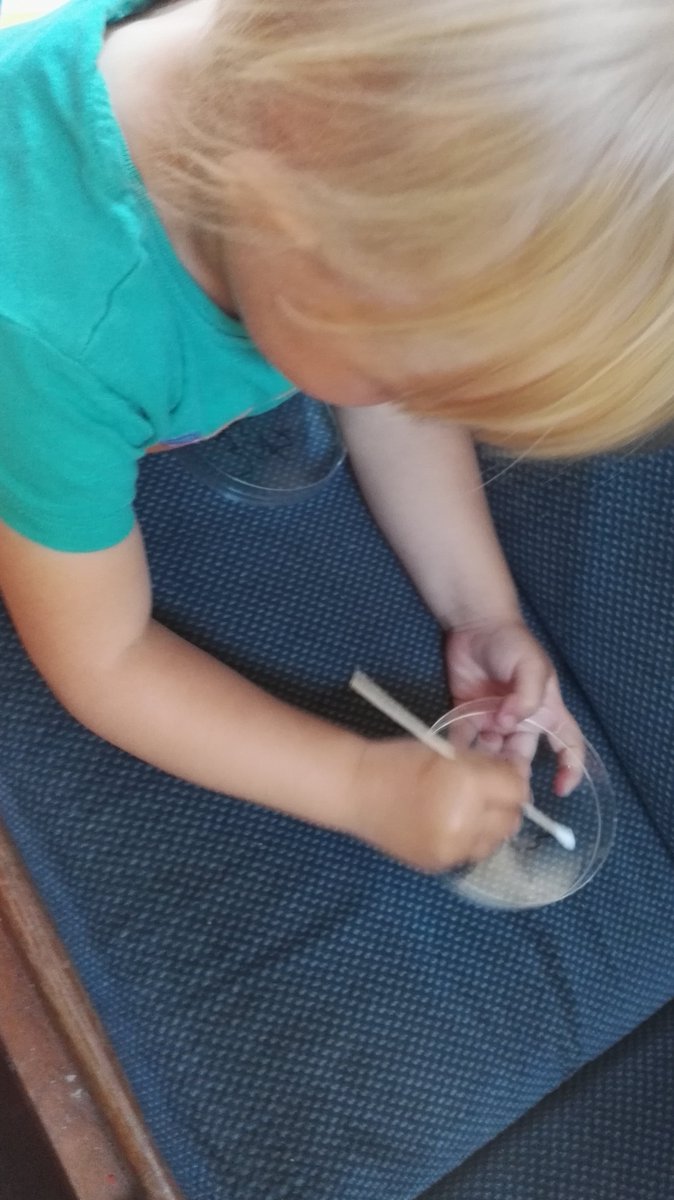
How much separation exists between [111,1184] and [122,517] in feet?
1.63

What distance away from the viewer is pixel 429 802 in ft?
2.01

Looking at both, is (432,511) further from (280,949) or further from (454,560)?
(280,949)

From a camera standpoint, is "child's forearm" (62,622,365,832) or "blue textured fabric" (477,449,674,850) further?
"blue textured fabric" (477,449,674,850)

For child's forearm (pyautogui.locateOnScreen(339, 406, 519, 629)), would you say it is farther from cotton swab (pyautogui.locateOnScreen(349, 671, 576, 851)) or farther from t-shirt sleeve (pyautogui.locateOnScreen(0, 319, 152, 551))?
t-shirt sleeve (pyautogui.locateOnScreen(0, 319, 152, 551))

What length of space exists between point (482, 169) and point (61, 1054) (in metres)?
0.68

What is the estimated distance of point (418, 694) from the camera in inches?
28.4

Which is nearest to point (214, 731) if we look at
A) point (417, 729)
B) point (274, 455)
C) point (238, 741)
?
point (238, 741)

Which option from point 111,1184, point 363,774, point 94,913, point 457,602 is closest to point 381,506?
point 457,602

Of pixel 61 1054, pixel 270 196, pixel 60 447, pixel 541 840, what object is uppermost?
pixel 270 196

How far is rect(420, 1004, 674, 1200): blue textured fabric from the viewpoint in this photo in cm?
66

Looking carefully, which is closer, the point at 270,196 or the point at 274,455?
the point at 270,196

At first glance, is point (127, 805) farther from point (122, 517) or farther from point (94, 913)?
point (122, 517)

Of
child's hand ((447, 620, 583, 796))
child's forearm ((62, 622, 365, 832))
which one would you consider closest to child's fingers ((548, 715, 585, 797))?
child's hand ((447, 620, 583, 796))

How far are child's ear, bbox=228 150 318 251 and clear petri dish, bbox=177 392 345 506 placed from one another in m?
0.32
